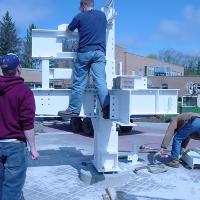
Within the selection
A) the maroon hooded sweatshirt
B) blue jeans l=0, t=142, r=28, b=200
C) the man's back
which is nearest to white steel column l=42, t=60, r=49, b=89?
the man's back

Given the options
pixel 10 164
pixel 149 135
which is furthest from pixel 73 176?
pixel 149 135

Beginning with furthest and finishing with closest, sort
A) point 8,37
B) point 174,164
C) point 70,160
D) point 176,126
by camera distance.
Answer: point 8,37 → point 70,160 → point 176,126 → point 174,164

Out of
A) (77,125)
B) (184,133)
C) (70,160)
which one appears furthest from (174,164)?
(77,125)

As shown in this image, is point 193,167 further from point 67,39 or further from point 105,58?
point 67,39

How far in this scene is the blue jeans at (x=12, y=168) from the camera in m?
4.96

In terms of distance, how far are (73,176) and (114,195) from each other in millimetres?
1492

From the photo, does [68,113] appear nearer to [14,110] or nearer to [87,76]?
[87,76]

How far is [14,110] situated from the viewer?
4.93 metres

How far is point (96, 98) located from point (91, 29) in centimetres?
127

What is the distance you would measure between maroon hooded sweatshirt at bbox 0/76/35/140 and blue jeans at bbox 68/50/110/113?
2.40 meters

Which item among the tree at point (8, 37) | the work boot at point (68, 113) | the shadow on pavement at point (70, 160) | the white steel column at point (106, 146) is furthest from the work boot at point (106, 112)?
the tree at point (8, 37)

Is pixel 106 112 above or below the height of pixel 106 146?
above

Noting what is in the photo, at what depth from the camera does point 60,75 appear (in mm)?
8016

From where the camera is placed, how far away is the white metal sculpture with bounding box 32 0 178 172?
25.0 feet
